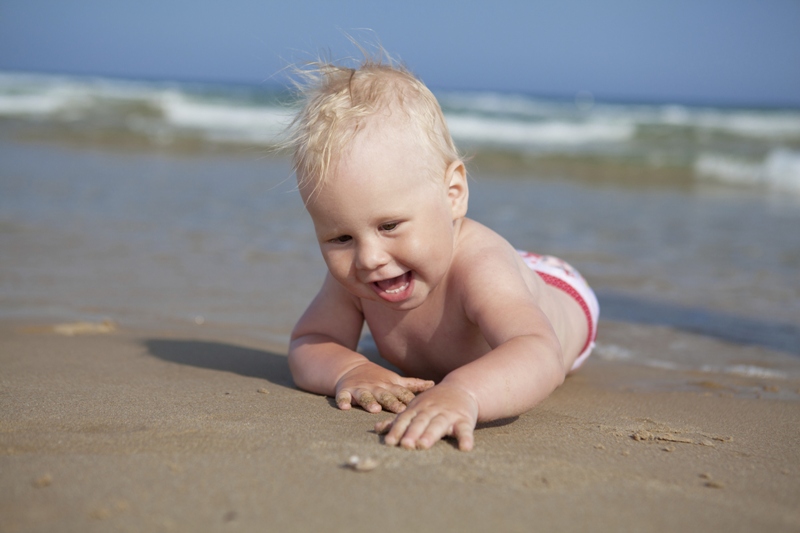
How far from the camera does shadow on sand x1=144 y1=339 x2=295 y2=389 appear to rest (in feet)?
8.67

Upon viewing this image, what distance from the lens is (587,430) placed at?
1.93 m

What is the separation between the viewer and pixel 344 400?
2.05 meters

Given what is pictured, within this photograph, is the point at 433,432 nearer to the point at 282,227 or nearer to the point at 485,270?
the point at 485,270

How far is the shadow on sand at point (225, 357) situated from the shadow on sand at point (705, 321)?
178 cm

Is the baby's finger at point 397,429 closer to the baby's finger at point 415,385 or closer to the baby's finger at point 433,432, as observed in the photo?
the baby's finger at point 433,432

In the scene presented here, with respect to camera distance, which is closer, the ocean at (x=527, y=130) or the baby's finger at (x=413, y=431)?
the baby's finger at (x=413, y=431)

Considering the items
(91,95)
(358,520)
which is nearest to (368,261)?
(358,520)

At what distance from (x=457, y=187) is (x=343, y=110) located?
1.34 feet

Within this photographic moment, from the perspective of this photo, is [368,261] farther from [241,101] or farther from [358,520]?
[241,101]

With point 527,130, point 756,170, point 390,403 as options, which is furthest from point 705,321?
point 527,130

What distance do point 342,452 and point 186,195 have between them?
20.2 ft

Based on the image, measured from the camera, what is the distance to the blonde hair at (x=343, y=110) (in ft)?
6.46

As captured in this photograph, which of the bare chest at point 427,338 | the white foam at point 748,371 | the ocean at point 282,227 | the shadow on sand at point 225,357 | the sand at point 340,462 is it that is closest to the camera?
the sand at point 340,462

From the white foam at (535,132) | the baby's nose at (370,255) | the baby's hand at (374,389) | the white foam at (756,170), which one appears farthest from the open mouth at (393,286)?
the white foam at (535,132)
